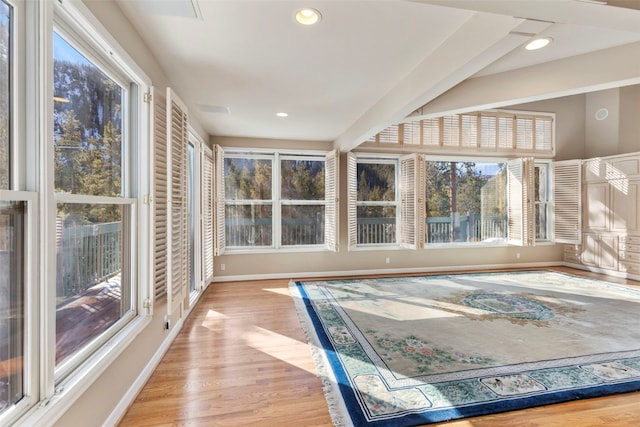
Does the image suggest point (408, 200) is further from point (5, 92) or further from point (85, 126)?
point (5, 92)

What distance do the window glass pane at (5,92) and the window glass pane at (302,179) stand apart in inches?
172

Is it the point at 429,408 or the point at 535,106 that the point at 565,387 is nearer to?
the point at 429,408

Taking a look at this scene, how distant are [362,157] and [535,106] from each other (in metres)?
3.79

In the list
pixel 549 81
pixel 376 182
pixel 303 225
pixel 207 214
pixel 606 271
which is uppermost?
pixel 549 81

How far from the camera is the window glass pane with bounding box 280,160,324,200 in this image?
5488 mm

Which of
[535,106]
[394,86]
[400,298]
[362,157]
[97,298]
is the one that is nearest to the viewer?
[97,298]

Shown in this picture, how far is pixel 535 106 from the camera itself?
6020mm

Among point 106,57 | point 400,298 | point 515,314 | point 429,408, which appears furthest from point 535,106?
point 106,57

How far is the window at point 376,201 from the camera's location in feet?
18.6

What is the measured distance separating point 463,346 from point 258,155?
4285 millimetres

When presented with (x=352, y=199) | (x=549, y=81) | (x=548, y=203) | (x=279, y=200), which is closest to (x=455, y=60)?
(x=549, y=81)

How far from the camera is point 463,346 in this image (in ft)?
8.86

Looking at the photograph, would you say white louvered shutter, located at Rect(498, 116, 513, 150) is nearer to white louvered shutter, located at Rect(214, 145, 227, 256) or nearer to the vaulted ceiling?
the vaulted ceiling

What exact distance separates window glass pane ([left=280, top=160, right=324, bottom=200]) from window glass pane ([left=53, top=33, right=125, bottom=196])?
3.49 m
